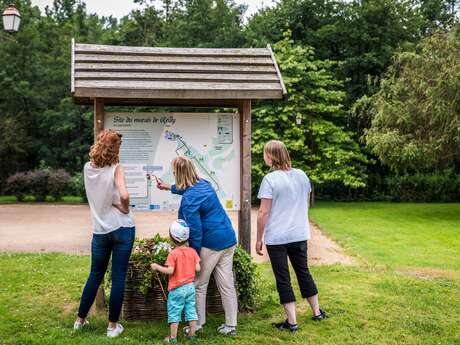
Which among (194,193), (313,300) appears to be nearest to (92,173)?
(194,193)

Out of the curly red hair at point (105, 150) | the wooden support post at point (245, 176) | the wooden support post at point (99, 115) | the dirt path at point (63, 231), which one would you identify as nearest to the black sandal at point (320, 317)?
the wooden support post at point (245, 176)

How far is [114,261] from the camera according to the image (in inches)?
185

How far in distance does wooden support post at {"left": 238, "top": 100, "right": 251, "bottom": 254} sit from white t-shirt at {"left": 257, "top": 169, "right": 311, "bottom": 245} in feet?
2.95

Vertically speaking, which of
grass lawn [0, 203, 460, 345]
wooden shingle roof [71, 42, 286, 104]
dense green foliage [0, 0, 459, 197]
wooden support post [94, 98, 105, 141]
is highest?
dense green foliage [0, 0, 459, 197]

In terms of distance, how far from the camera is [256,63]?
620 cm

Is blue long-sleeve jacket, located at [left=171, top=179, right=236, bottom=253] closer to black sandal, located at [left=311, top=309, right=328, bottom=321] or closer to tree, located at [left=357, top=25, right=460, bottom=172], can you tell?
black sandal, located at [left=311, top=309, right=328, bottom=321]

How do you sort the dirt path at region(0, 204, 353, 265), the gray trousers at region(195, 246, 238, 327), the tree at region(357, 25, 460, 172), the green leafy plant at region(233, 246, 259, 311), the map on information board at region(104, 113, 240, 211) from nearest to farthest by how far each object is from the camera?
1. the gray trousers at region(195, 246, 238, 327)
2. the green leafy plant at region(233, 246, 259, 311)
3. the map on information board at region(104, 113, 240, 211)
4. the dirt path at region(0, 204, 353, 265)
5. the tree at region(357, 25, 460, 172)

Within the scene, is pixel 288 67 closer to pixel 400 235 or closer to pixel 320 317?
pixel 400 235

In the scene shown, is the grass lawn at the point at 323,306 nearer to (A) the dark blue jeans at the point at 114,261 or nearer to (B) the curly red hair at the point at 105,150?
(A) the dark blue jeans at the point at 114,261

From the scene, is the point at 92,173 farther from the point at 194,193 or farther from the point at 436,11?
the point at 436,11

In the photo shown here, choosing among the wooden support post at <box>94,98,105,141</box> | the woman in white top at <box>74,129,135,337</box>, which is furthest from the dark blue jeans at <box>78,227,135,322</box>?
the wooden support post at <box>94,98,105,141</box>

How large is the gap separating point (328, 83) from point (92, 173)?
18461mm

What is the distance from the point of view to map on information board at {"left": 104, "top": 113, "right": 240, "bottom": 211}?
5789 mm

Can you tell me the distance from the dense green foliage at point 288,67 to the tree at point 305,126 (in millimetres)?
52
